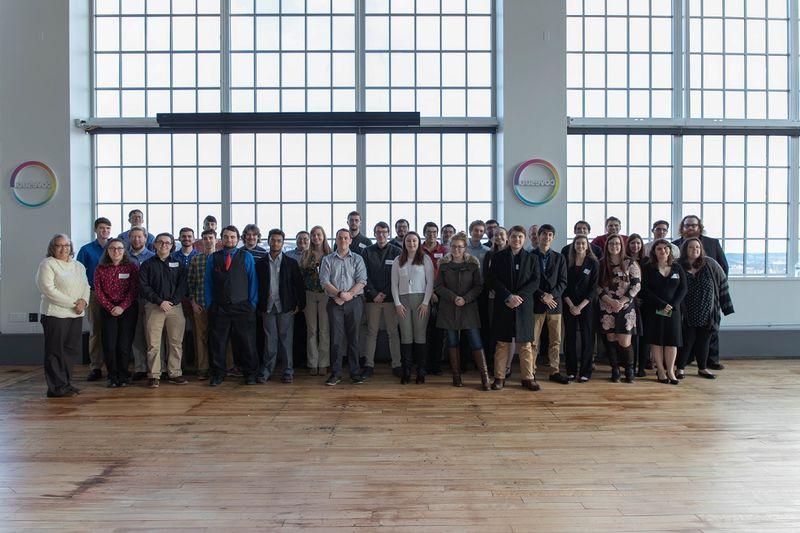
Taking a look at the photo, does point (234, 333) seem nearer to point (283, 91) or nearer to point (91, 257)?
point (91, 257)

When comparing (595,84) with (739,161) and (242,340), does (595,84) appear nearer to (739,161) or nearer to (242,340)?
(739,161)

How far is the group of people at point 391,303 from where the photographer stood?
18.1 ft

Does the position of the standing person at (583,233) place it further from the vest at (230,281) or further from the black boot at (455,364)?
the vest at (230,281)

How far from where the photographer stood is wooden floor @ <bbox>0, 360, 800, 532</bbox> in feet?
8.99

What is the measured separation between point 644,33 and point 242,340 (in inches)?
281

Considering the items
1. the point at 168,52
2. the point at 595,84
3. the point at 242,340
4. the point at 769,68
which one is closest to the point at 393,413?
the point at 242,340

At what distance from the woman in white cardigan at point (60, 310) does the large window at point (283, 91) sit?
271cm

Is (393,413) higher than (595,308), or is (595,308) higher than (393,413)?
(595,308)

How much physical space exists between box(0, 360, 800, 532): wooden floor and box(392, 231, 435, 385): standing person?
1.49ft

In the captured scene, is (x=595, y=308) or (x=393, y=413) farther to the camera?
(x=595, y=308)

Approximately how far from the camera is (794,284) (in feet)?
25.0

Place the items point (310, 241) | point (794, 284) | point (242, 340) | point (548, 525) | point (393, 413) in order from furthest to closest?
point (794, 284) → point (310, 241) → point (242, 340) → point (393, 413) → point (548, 525)

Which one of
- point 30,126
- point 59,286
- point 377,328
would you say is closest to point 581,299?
point 377,328

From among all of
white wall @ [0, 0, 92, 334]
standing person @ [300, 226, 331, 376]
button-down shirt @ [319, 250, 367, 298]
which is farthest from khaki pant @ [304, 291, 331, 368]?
white wall @ [0, 0, 92, 334]
